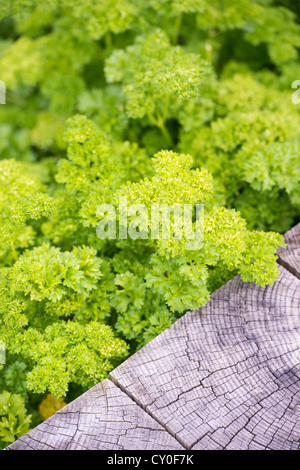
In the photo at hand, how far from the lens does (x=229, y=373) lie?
2012 millimetres

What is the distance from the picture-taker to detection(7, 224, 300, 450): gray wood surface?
5.99 feet

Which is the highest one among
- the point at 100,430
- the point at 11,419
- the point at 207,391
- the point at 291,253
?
the point at 291,253

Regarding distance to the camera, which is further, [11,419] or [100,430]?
[11,419]

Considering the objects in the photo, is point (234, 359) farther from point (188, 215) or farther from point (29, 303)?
point (29, 303)

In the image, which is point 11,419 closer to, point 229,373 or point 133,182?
point 229,373

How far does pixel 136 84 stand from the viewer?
2953 millimetres

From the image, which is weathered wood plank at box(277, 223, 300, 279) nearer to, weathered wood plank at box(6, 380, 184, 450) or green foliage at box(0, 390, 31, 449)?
weathered wood plank at box(6, 380, 184, 450)

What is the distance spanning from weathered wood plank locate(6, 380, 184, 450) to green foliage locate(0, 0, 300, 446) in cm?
26

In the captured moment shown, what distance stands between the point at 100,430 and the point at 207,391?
489 mm

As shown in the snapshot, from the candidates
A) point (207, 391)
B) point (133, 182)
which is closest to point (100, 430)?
point (207, 391)

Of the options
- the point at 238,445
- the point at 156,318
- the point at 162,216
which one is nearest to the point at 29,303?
the point at 156,318

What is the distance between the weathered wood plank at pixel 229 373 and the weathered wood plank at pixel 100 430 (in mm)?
50

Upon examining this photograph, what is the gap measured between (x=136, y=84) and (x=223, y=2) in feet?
4.54

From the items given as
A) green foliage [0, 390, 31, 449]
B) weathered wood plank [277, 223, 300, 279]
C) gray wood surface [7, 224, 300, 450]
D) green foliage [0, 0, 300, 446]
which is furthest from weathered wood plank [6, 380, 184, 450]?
weathered wood plank [277, 223, 300, 279]
